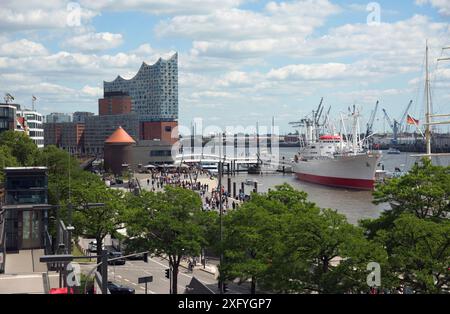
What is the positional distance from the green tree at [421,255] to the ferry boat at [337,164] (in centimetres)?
7485

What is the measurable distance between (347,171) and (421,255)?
7979 centimetres

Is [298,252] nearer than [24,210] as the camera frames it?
Yes

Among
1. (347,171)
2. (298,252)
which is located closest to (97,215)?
(298,252)

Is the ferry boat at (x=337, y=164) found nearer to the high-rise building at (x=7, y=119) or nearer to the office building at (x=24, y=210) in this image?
the high-rise building at (x=7, y=119)

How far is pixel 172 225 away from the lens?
2823 cm

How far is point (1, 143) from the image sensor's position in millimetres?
70812

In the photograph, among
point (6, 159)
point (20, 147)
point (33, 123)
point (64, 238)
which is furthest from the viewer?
point (33, 123)

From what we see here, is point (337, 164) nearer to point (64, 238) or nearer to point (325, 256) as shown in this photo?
point (64, 238)

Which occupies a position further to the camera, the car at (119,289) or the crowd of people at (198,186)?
the crowd of people at (198,186)

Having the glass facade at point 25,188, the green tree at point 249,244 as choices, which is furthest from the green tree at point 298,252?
the glass facade at point 25,188

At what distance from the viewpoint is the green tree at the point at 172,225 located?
92.1 feet

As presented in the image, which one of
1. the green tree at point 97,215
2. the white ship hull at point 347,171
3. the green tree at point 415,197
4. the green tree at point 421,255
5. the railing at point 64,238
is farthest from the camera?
the white ship hull at point 347,171

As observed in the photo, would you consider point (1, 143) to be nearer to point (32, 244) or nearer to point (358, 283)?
point (32, 244)

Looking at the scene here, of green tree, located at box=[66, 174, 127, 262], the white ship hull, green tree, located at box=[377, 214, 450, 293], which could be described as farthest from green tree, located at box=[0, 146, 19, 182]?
the white ship hull
